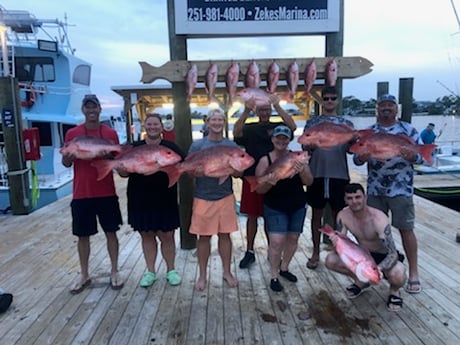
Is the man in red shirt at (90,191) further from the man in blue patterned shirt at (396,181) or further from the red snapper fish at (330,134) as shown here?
the man in blue patterned shirt at (396,181)

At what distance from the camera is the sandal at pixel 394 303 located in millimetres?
2816

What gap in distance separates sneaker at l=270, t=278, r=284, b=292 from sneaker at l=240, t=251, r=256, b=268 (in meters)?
0.56

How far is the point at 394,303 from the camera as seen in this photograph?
9.29 feet

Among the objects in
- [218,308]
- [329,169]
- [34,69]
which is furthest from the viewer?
[34,69]

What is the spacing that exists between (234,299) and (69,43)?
42.9ft

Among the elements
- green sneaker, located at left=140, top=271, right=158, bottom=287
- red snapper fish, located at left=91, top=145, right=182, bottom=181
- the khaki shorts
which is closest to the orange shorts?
red snapper fish, located at left=91, top=145, right=182, bottom=181

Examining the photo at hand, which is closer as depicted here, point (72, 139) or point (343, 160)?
point (72, 139)

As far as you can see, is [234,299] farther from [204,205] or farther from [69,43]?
[69,43]

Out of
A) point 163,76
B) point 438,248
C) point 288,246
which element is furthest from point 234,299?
point 438,248

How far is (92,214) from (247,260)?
163 centimetres

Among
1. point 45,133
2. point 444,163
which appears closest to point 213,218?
point 45,133

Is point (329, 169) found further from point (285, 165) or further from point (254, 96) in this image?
point (254, 96)

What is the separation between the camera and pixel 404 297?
3.03 m

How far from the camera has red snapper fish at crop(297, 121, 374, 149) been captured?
9.07 feet
